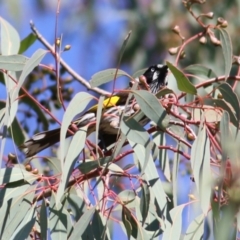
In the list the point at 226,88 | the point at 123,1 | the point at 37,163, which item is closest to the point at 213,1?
the point at 123,1

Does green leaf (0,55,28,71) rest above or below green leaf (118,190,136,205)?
above

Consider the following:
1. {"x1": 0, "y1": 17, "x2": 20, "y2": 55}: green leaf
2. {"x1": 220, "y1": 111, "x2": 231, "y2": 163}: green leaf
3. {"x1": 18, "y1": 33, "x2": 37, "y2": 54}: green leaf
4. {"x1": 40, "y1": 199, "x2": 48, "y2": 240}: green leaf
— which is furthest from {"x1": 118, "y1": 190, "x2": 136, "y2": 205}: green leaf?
{"x1": 18, "y1": 33, "x2": 37, "y2": 54}: green leaf

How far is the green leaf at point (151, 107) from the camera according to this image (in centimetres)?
174

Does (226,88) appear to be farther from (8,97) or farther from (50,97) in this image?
(50,97)

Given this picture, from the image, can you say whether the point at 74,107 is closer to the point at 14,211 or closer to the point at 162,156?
the point at 14,211

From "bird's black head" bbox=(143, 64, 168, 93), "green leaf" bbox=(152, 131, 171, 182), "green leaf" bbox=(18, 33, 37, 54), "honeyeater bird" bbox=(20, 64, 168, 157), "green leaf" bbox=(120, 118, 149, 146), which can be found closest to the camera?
"green leaf" bbox=(120, 118, 149, 146)

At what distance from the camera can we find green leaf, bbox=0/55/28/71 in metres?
1.85

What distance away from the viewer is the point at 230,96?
184 cm

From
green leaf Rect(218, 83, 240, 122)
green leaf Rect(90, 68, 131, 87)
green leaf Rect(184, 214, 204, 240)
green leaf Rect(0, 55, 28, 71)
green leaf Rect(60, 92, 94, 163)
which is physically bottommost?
green leaf Rect(184, 214, 204, 240)

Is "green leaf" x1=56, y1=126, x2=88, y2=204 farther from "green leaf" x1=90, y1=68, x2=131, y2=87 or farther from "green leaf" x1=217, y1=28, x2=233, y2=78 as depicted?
"green leaf" x1=217, y1=28, x2=233, y2=78

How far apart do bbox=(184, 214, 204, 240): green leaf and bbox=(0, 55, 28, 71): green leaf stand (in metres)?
0.63

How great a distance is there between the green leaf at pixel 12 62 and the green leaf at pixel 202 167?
20.6 inches

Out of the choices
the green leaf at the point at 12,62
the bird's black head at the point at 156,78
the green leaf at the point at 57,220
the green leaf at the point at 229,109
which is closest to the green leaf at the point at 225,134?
the green leaf at the point at 229,109

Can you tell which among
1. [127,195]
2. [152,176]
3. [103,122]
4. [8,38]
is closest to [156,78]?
[103,122]
